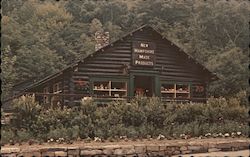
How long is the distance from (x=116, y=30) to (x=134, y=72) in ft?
132

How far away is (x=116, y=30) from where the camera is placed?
63.1 metres

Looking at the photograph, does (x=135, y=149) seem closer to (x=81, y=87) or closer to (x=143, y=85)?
(x=81, y=87)

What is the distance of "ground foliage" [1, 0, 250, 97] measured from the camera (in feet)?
140

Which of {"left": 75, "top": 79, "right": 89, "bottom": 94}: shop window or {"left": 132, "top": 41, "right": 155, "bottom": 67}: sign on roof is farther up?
{"left": 132, "top": 41, "right": 155, "bottom": 67}: sign on roof

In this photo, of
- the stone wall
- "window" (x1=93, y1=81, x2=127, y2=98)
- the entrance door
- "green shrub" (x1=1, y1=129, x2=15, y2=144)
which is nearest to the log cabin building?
"window" (x1=93, y1=81, x2=127, y2=98)

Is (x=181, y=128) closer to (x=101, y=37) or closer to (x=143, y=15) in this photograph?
(x=101, y=37)

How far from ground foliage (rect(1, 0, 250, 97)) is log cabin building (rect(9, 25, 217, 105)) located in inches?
491

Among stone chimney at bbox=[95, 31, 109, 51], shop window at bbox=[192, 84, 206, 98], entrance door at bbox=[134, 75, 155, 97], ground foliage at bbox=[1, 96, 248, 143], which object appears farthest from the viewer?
entrance door at bbox=[134, 75, 155, 97]

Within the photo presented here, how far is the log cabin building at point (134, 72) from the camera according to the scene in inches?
886

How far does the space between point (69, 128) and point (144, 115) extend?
335cm

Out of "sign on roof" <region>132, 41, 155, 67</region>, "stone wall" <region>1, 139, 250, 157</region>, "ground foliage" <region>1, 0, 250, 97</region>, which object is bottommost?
"stone wall" <region>1, 139, 250, 157</region>

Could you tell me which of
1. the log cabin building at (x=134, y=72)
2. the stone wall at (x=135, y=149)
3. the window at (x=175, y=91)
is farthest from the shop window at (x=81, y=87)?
the stone wall at (x=135, y=149)

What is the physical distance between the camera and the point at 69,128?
52.9ft

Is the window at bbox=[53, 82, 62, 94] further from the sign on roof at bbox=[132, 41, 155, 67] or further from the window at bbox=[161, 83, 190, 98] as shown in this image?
the window at bbox=[161, 83, 190, 98]
